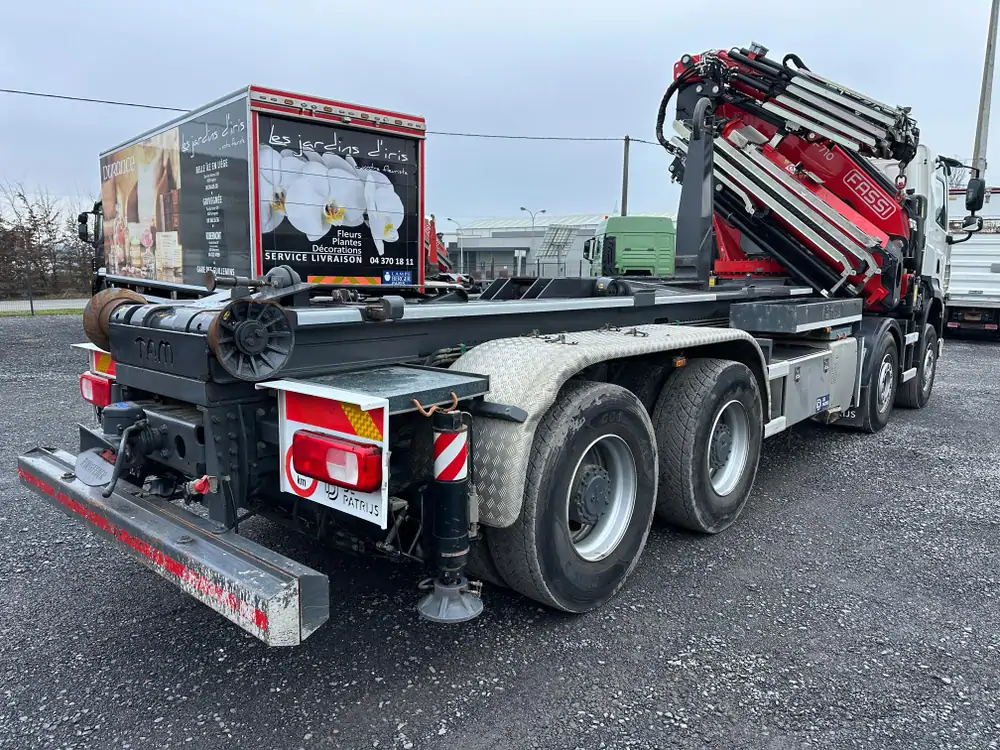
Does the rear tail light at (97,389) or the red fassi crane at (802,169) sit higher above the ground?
the red fassi crane at (802,169)

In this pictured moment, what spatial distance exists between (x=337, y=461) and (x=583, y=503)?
1237mm

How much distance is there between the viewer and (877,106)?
6.31 metres

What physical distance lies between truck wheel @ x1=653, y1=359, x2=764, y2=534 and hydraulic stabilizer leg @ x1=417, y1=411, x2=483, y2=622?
5.46 feet

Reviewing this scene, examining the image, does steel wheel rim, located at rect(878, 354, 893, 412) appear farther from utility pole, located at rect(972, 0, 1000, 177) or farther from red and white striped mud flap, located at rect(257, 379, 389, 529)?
utility pole, located at rect(972, 0, 1000, 177)

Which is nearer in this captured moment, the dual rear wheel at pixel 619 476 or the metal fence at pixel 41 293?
the dual rear wheel at pixel 619 476

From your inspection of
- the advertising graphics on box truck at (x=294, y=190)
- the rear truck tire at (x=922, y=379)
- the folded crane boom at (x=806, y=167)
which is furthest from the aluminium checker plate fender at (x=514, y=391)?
the rear truck tire at (x=922, y=379)

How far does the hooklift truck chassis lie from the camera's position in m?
2.57

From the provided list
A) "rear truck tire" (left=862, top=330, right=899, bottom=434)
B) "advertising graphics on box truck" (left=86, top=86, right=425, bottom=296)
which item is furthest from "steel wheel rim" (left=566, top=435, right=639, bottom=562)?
"advertising graphics on box truck" (left=86, top=86, right=425, bottom=296)

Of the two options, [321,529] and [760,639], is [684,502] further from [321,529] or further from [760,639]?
[321,529]

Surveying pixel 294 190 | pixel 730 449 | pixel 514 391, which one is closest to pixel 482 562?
pixel 514 391

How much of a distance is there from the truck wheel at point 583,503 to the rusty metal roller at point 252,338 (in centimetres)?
105

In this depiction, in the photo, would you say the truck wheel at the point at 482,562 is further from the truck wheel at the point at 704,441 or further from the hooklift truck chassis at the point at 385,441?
the truck wheel at the point at 704,441

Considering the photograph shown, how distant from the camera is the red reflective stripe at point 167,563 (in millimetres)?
2359

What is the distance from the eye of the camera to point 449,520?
106 inches
